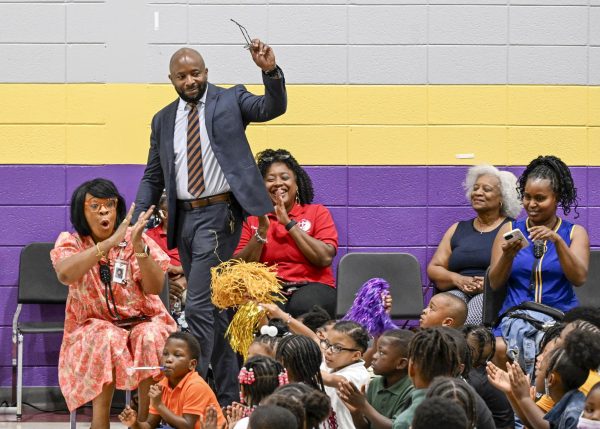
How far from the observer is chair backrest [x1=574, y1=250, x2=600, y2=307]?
688 centimetres

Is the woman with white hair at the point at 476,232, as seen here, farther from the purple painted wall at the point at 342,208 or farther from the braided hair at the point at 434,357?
the braided hair at the point at 434,357

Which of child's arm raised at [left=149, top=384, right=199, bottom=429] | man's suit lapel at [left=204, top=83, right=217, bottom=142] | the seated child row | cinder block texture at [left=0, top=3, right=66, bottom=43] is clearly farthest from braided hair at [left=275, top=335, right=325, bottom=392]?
cinder block texture at [left=0, top=3, right=66, bottom=43]

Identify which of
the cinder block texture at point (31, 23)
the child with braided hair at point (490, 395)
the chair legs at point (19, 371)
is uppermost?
the cinder block texture at point (31, 23)

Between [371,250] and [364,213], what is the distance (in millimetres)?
242

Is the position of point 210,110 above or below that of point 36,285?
above

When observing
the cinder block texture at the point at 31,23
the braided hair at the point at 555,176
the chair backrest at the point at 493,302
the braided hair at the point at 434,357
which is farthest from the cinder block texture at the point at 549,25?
the braided hair at the point at 434,357

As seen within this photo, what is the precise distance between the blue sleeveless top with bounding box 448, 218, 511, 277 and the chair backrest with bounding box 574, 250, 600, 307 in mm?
585

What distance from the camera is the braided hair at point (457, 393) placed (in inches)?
139

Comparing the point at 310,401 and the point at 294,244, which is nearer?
the point at 310,401

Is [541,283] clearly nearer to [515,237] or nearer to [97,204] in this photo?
[515,237]

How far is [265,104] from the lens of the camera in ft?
19.2

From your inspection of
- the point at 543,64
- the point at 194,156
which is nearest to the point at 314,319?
the point at 194,156

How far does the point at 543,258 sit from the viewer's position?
6156mm

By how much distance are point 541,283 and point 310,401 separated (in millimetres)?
2739
